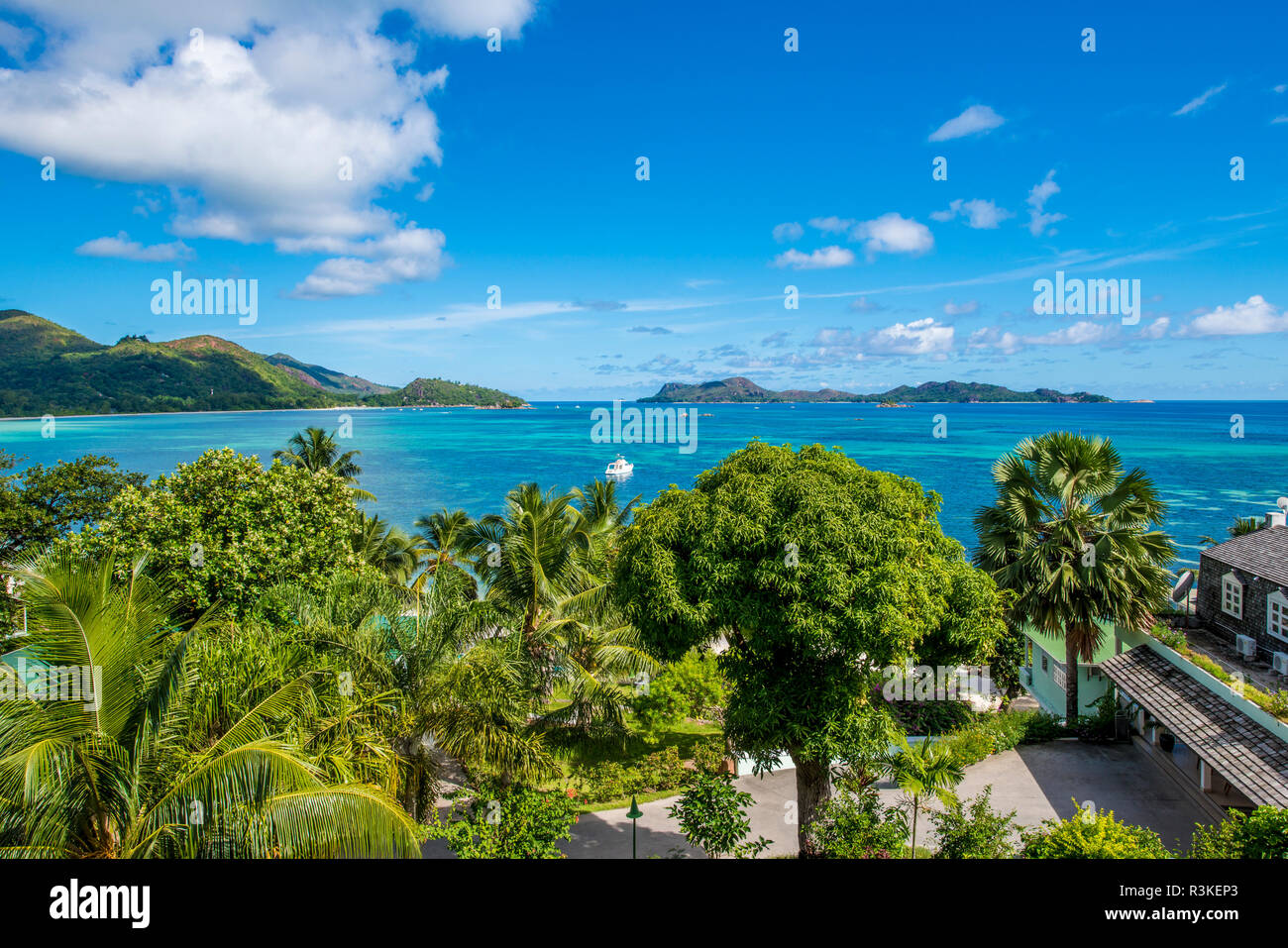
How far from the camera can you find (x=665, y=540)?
11844 millimetres

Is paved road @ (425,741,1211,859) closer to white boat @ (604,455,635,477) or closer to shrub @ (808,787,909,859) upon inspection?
shrub @ (808,787,909,859)

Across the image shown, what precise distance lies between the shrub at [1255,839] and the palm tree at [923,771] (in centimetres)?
337

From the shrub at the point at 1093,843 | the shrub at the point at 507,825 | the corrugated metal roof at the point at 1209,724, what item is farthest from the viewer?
the corrugated metal roof at the point at 1209,724

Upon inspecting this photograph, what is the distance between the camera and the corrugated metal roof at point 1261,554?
54.2 ft

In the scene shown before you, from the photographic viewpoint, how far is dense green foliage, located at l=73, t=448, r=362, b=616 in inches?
663

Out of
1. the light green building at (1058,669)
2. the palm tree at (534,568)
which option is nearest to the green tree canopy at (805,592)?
the palm tree at (534,568)

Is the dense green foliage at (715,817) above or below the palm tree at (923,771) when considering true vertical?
below

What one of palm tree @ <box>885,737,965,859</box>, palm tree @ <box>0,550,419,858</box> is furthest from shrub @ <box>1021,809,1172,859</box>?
palm tree @ <box>0,550,419,858</box>

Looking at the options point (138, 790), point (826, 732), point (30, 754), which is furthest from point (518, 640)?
point (30, 754)

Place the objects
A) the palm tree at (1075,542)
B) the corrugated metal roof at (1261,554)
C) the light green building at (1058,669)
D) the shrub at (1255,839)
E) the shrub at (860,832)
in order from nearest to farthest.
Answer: the shrub at (1255,839)
the shrub at (860,832)
the corrugated metal roof at (1261,554)
the palm tree at (1075,542)
the light green building at (1058,669)

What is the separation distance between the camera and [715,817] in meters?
12.4

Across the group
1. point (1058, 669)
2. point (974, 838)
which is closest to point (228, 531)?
point (974, 838)

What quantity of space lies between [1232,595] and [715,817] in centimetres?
1468

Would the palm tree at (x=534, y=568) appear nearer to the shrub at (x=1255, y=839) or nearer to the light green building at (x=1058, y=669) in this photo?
the light green building at (x=1058, y=669)
